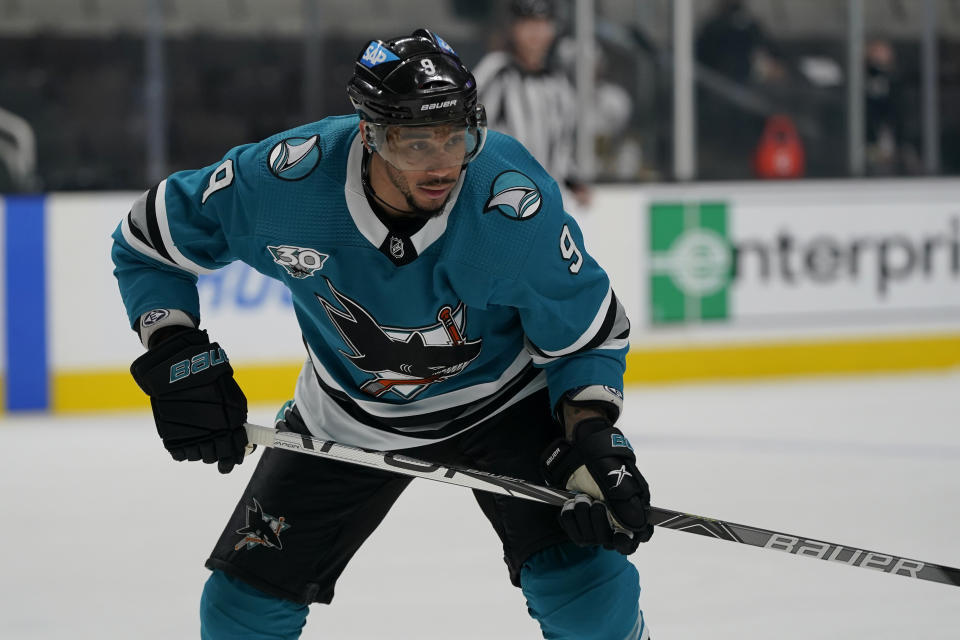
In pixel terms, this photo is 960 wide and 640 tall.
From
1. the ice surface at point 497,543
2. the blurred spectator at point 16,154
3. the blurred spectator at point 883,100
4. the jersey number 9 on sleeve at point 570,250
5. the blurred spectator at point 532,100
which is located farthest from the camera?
the blurred spectator at point 883,100

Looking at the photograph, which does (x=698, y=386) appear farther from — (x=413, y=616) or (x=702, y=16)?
(x=413, y=616)

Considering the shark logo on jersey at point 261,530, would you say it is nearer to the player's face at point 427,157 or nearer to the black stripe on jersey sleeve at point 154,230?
the black stripe on jersey sleeve at point 154,230

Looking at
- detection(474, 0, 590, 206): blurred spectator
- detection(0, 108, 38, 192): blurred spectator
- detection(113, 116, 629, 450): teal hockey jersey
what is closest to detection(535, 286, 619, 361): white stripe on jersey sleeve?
detection(113, 116, 629, 450): teal hockey jersey

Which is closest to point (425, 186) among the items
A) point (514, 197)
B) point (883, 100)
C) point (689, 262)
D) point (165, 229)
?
point (514, 197)

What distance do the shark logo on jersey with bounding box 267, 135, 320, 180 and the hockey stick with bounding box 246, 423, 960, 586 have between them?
360 mm

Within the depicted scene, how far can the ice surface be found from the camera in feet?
8.56

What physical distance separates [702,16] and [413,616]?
13.1 ft

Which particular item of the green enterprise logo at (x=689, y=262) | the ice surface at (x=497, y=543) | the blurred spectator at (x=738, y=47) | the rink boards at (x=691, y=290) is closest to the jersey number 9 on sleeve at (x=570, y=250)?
the ice surface at (x=497, y=543)

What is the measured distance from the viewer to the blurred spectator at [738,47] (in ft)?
19.8

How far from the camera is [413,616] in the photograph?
2.64 meters

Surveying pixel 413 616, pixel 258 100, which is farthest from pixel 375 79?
pixel 258 100

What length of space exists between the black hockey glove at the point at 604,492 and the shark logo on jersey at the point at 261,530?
38 centimetres

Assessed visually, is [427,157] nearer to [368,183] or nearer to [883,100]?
[368,183]

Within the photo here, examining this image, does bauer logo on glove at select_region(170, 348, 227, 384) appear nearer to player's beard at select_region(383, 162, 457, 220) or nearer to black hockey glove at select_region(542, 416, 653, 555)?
player's beard at select_region(383, 162, 457, 220)
